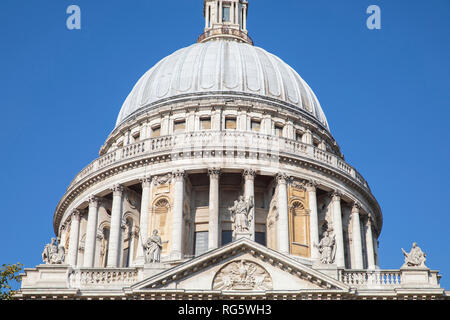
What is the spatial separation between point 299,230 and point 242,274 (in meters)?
14.6

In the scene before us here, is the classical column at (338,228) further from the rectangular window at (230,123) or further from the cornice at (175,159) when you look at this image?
the rectangular window at (230,123)

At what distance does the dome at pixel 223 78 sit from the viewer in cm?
6269

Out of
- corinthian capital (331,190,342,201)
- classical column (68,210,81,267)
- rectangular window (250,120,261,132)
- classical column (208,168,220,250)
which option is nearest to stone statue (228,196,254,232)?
classical column (208,168,220,250)

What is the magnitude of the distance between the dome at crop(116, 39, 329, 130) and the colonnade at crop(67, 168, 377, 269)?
27.6ft

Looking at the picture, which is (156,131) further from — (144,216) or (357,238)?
(357,238)

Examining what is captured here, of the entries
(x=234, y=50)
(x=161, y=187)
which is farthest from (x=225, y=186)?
(x=234, y=50)

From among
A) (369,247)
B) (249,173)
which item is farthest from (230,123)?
(369,247)

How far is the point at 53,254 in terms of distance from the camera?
43.0m

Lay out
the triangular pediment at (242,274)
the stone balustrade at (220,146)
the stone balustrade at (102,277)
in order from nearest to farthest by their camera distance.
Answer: the triangular pediment at (242,274)
the stone balustrade at (102,277)
the stone balustrade at (220,146)

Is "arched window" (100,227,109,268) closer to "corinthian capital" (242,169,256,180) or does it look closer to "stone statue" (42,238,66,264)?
"corinthian capital" (242,169,256,180)

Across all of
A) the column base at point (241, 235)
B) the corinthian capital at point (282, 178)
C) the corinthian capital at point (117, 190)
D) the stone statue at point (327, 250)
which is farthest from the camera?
the corinthian capital at point (117, 190)

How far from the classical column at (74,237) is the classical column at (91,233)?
1.35 metres

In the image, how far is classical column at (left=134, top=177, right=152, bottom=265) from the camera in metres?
54.1

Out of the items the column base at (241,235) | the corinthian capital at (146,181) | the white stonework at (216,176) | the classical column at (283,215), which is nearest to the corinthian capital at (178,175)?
the white stonework at (216,176)
